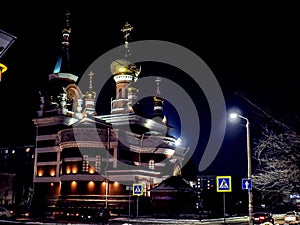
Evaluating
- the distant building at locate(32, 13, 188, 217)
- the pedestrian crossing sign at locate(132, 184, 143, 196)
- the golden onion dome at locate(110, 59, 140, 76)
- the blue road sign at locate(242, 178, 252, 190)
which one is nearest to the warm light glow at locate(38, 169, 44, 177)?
the distant building at locate(32, 13, 188, 217)

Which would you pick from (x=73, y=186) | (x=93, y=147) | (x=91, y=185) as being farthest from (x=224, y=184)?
(x=73, y=186)

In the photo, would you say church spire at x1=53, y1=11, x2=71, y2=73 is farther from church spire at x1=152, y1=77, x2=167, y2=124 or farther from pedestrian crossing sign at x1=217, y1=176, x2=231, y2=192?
pedestrian crossing sign at x1=217, y1=176, x2=231, y2=192

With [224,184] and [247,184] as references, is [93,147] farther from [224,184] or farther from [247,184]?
[224,184]

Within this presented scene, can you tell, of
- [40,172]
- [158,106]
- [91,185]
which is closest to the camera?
[91,185]

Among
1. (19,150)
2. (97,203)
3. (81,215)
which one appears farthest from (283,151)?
(19,150)

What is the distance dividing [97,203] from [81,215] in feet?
22.0

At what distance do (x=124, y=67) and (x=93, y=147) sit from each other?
2059cm

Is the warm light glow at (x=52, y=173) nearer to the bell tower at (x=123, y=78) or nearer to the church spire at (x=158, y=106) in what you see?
the bell tower at (x=123, y=78)

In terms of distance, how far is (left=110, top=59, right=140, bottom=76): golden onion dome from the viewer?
65312 millimetres

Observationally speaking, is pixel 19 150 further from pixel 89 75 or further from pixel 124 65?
pixel 124 65

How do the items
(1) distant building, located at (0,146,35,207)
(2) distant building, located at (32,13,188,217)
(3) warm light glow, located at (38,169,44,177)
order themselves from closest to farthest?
(2) distant building, located at (32,13,188,217) < (3) warm light glow, located at (38,169,44,177) < (1) distant building, located at (0,146,35,207)

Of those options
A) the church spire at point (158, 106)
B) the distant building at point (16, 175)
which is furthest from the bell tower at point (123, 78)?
the distant building at point (16, 175)

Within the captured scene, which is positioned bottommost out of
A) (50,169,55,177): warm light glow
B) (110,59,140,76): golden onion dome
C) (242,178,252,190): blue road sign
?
(242,178,252,190): blue road sign

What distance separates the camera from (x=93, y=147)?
49.2 meters
